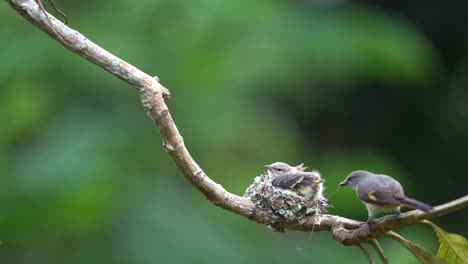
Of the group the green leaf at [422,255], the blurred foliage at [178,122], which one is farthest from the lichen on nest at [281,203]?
the blurred foliage at [178,122]

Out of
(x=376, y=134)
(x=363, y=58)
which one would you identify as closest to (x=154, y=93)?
(x=363, y=58)

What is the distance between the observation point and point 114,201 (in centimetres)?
998

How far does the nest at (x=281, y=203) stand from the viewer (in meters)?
4.82

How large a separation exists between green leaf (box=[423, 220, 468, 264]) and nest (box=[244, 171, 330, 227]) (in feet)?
2.48

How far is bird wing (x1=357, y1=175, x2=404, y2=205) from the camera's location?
13.4 ft

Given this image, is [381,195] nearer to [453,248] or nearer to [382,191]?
[382,191]

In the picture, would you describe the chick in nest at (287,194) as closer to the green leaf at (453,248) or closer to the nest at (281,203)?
the nest at (281,203)

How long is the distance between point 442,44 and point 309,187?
9.51m

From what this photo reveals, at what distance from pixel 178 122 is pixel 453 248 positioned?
7.04 meters

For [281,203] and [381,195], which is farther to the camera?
[281,203]

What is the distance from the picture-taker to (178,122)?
11.0 m

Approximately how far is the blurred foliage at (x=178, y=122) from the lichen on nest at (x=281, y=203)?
11.0 feet

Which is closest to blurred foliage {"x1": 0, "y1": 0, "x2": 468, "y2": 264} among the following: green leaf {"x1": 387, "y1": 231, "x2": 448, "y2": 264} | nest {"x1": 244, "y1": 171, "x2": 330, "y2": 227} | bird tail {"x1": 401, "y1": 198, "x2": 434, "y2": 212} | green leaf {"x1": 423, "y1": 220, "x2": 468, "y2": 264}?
nest {"x1": 244, "y1": 171, "x2": 330, "y2": 227}

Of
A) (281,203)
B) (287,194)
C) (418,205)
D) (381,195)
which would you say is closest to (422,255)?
(381,195)
